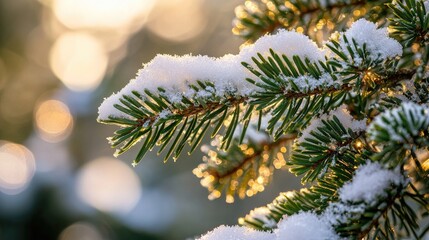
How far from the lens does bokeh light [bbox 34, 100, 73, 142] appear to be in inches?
208

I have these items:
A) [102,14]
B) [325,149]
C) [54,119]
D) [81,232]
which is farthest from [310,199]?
[102,14]

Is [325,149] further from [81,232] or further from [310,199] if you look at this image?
[81,232]

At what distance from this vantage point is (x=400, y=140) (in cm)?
38

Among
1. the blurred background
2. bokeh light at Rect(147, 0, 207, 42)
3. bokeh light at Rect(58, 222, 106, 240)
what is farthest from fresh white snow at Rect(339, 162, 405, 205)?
bokeh light at Rect(147, 0, 207, 42)

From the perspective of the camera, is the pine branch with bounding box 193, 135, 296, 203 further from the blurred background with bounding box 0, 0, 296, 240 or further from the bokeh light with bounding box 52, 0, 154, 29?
the bokeh light with bounding box 52, 0, 154, 29

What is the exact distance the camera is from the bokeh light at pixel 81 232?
4.04m

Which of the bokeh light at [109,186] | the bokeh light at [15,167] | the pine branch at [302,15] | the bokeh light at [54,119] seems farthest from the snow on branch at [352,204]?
the bokeh light at [54,119]

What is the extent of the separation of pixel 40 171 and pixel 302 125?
160 inches

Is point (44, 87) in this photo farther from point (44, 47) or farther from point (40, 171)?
point (40, 171)

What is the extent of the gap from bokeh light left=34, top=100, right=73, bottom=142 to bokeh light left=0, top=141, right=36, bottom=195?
456 millimetres

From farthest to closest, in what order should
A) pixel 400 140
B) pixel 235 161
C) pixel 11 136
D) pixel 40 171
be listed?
1. pixel 11 136
2. pixel 40 171
3. pixel 235 161
4. pixel 400 140

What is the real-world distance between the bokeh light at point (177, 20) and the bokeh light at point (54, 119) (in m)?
1.84

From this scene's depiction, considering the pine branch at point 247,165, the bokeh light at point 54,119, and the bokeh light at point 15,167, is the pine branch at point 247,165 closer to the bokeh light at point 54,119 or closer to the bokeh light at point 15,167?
the bokeh light at point 15,167

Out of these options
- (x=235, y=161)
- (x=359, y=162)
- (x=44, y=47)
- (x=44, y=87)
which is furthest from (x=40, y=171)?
(x=359, y=162)
